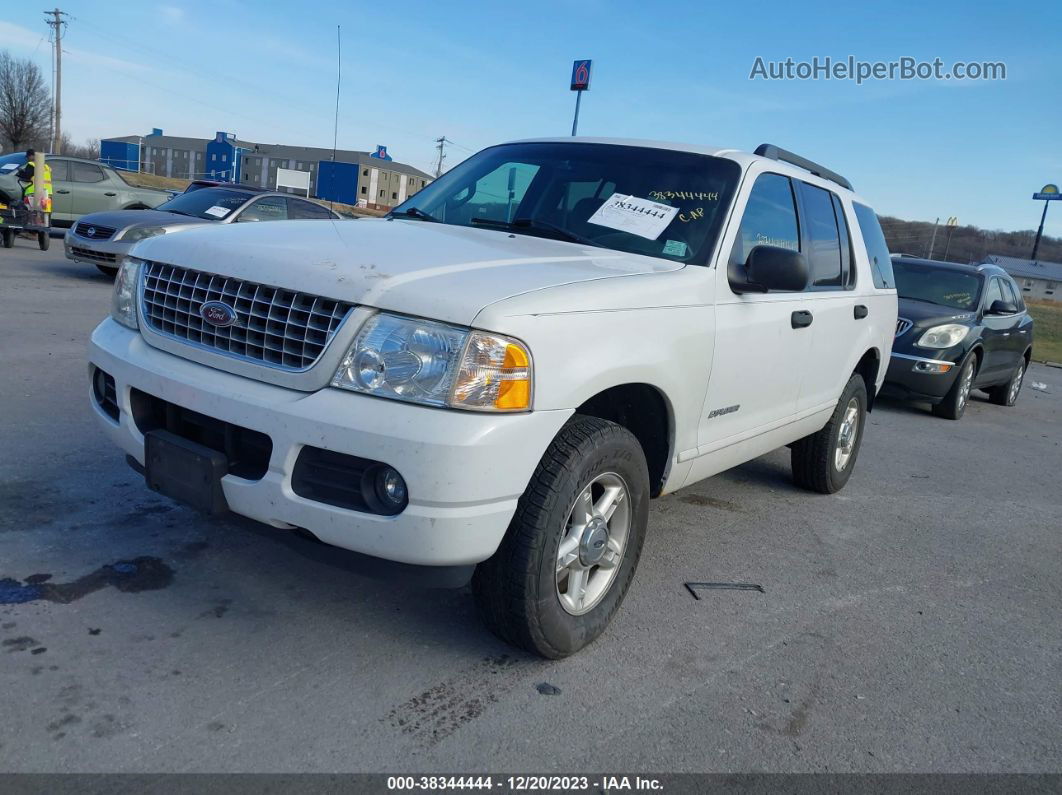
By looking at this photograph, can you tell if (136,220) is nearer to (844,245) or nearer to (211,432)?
(844,245)

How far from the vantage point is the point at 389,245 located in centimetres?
305

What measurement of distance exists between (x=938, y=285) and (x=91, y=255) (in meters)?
10.4

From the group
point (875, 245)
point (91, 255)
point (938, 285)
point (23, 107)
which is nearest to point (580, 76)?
point (938, 285)

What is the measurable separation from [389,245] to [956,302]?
8717 mm

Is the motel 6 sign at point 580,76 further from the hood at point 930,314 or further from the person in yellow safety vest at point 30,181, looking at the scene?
the person in yellow safety vest at point 30,181

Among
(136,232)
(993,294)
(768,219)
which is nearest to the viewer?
(768,219)

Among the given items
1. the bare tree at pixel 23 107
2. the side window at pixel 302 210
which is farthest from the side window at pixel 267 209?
the bare tree at pixel 23 107

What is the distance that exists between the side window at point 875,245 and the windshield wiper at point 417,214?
2794 millimetres

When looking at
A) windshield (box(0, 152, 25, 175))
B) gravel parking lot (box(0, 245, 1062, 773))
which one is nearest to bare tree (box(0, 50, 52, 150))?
windshield (box(0, 152, 25, 175))

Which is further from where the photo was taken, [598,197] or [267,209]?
[267,209]

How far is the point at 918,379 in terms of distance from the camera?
29.8 feet

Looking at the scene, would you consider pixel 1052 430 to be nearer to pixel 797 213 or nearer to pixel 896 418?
pixel 896 418

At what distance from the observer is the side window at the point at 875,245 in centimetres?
546

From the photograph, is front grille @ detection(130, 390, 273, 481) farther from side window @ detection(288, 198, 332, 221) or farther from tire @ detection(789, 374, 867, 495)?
side window @ detection(288, 198, 332, 221)
